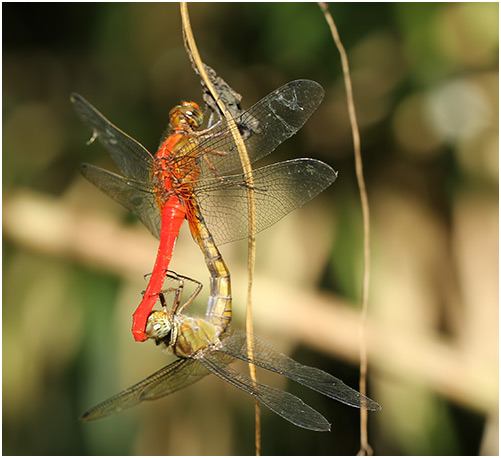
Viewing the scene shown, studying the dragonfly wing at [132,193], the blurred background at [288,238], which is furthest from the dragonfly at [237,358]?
the blurred background at [288,238]

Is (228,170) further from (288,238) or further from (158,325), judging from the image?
(288,238)

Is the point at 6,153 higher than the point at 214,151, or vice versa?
the point at 6,153

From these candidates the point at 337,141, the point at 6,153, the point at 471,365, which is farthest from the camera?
the point at 6,153

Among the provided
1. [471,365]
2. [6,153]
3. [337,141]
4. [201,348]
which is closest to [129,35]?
[6,153]

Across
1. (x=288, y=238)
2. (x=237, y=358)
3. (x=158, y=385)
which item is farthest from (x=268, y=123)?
(x=288, y=238)

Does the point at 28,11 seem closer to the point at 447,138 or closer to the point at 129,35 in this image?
the point at 129,35

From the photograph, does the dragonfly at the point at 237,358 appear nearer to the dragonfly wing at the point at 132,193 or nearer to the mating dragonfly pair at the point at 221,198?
the mating dragonfly pair at the point at 221,198
